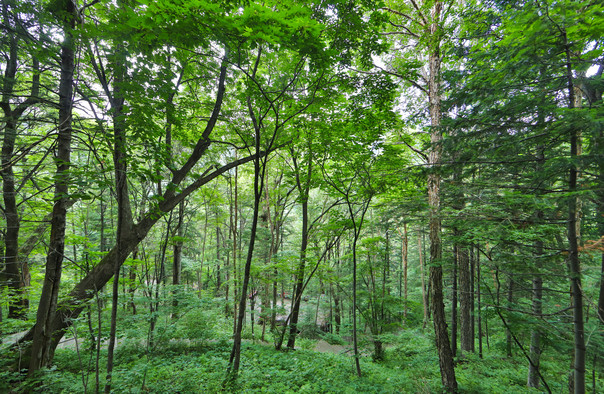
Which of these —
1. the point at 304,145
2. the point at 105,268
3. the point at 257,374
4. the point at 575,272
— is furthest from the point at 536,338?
the point at 105,268

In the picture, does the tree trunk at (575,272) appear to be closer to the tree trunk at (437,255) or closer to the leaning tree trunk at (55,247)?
the tree trunk at (437,255)

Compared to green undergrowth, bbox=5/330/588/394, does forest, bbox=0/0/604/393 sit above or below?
above

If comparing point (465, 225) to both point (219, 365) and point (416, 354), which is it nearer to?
point (219, 365)

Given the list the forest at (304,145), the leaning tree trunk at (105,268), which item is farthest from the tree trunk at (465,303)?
the leaning tree trunk at (105,268)

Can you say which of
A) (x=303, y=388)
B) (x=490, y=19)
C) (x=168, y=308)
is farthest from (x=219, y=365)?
(x=490, y=19)

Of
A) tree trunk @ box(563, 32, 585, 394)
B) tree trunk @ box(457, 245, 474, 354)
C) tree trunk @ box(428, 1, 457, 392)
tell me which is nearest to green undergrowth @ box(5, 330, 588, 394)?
tree trunk @ box(428, 1, 457, 392)

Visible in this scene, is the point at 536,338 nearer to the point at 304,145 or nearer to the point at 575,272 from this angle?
the point at 575,272

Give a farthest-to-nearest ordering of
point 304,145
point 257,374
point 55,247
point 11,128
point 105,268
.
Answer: point 304,145 < point 257,374 < point 105,268 < point 55,247 < point 11,128

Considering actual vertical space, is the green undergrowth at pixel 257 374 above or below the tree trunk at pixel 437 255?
below

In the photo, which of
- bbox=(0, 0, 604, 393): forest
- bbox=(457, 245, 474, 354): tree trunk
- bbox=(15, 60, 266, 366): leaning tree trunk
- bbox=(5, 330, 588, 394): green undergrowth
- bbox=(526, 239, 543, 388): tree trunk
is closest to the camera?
bbox=(0, 0, 604, 393): forest

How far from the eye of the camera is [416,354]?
9273mm

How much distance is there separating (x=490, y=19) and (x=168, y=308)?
8451 mm

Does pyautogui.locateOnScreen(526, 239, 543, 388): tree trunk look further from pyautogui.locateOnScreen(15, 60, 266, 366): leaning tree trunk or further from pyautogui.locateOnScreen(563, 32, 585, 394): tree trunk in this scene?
pyautogui.locateOnScreen(15, 60, 266, 366): leaning tree trunk

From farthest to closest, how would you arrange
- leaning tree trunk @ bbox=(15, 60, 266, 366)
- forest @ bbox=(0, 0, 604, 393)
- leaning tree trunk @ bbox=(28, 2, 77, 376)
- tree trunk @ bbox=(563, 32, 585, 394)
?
1. leaning tree trunk @ bbox=(15, 60, 266, 366)
2. leaning tree trunk @ bbox=(28, 2, 77, 376)
3. tree trunk @ bbox=(563, 32, 585, 394)
4. forest @ bbox=(0, 0, 604, 393)
